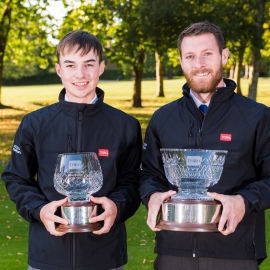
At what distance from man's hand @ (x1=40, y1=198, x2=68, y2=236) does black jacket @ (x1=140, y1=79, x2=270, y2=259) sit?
570 millimetres

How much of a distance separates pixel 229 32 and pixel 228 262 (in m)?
22.7

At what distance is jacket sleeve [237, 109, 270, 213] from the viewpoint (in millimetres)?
4082

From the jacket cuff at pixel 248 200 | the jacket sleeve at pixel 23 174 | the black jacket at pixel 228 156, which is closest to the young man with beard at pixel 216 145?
the black jacket at pixel 228 156

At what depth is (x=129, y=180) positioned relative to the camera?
4.61 metres

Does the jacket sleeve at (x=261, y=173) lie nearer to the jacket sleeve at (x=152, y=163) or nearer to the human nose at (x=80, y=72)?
the jacket sleeve at (x=152, y=163)

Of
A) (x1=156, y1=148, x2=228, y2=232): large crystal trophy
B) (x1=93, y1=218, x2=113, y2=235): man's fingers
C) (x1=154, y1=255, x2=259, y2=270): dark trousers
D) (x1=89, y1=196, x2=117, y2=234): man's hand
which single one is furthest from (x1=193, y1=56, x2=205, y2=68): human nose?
(x1=154, y1=255, x2=259, y2=270): dark trousers

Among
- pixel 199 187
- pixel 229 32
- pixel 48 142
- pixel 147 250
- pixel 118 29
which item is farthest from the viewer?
pixel 118 29

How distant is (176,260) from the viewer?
→ 14.3 ft

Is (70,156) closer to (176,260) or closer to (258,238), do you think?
(176,260)

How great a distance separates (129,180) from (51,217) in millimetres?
717

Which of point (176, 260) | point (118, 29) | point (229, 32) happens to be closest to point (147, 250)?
point (176, 260)

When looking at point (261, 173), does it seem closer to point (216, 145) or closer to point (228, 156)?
point (228, 156)

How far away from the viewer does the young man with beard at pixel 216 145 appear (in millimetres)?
4293

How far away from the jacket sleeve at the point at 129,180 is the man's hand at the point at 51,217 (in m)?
0.42
